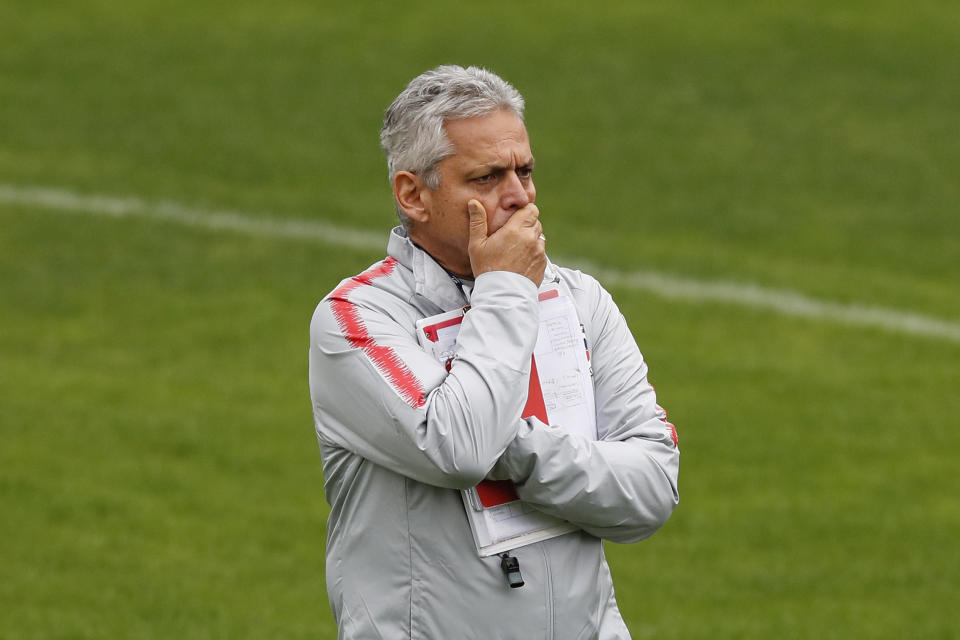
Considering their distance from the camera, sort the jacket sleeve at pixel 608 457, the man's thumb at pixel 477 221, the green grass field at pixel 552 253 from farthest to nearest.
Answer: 1. the green grass field at pixel 552 253
2. the man's thumb at pixel 477 221
3. the jacket sleeve at pixel 608 457

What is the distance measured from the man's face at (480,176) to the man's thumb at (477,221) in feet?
0.08

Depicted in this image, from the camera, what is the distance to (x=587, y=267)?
13.6 meters

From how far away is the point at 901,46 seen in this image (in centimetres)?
1909

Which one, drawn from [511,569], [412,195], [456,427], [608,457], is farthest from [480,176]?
[511,569]

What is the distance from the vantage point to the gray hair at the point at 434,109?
3.74m

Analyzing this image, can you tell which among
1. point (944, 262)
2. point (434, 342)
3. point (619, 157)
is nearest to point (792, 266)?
point (944, 262)

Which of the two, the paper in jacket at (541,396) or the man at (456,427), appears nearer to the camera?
the man at (456,427)

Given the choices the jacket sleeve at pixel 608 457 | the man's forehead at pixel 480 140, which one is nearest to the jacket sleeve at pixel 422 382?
the jacket sleeve at pixel 608 457

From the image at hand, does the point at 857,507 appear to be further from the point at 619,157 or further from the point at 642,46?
the point at 642,46

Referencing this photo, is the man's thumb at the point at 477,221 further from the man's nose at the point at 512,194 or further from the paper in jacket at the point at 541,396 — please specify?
the paper in jacket at the point at 541,396

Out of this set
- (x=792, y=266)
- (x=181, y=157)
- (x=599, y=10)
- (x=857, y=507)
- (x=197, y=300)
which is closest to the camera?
(x=857, y=507)

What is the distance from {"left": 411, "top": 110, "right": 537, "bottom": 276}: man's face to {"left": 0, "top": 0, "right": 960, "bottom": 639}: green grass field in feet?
14.6

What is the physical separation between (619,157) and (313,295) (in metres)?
4.56

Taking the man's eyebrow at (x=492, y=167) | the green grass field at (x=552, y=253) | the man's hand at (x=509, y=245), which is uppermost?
the man's eyebrow at (x=492, y=167)
